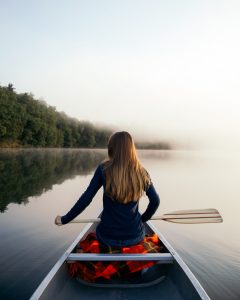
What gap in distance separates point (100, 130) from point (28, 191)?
119503mm

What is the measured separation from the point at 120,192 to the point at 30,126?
72.1m

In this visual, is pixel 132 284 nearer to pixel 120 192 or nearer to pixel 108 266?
pixel 108 266

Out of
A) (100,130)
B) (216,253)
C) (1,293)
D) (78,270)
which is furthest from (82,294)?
(100,130)

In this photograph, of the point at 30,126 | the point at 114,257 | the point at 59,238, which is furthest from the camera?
the point at 30,126

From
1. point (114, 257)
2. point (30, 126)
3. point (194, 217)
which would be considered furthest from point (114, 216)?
point (30, 126)

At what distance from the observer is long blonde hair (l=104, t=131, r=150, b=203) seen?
381 cm

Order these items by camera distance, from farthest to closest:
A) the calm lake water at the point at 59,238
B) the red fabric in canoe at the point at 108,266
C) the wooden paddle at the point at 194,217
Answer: the wooden paddle at the point at 194,217 → the calm lake water at the point at 59,238 → the red fabric in canoe at the point at 108,266

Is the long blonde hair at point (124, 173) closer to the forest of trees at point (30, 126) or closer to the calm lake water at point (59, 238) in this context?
the calm lake water at point (59, 238)

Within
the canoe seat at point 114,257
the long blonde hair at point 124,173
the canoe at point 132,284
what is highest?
the long blonde hair at point 124,173

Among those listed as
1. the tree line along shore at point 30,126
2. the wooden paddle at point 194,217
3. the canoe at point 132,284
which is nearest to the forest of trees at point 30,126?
the tree line along shore at point 30,126

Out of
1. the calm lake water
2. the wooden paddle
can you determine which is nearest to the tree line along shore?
the calm lake water

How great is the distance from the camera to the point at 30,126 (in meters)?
73.2

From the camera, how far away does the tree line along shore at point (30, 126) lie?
208ft

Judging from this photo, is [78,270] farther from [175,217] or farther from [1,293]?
[175,217]
